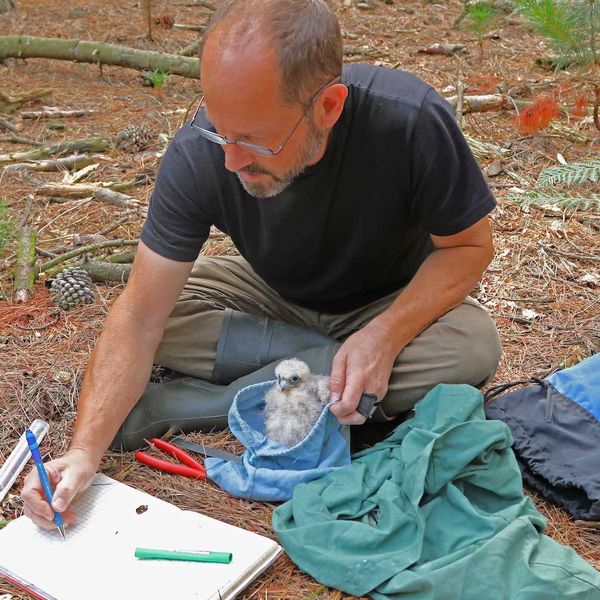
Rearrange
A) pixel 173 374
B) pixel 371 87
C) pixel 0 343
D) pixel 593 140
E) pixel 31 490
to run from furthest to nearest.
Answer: pixel 593 140
pixel 0 343
pixel 173 374
pixel 371 87
pixel 31 490

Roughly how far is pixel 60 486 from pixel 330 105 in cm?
127

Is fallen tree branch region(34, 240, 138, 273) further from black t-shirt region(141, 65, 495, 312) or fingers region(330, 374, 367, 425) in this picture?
fingers region(330, 374, 367, 425)

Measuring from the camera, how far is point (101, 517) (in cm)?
228

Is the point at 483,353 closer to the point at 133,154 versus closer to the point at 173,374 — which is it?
the point at 173,374

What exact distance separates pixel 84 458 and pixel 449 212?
4.20ft

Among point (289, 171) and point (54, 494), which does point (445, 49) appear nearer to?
point (289, 171)

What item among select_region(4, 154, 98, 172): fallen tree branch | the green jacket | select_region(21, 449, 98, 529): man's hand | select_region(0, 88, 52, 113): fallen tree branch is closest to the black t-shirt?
the green jacket

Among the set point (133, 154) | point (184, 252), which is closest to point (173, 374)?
point (184, 252)

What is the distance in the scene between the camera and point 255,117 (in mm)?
2172

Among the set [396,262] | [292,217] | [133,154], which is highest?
[292,217]

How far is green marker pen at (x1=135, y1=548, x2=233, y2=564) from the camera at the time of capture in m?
2.08

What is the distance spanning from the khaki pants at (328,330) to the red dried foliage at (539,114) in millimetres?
2311

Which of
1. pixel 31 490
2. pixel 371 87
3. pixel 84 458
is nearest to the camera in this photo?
pixel 31 490

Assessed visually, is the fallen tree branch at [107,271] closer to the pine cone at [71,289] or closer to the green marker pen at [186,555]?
the pine cone at [71,289]
